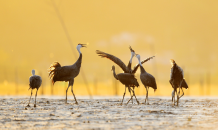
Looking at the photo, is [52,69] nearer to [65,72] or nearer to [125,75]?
[65,72]

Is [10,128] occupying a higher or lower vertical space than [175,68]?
lower

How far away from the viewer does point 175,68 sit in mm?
19312

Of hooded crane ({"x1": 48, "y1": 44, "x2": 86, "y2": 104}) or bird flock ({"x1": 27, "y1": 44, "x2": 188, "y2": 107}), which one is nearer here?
bird flock ({"x1": 27, "y1": 44, "x2": 188, "y2": 107})

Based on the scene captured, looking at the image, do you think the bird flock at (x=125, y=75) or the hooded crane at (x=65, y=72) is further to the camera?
the hooded crane at (x=65, y=72)

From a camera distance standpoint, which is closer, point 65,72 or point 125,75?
point 125,75

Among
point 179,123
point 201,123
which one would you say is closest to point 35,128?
point 179,123

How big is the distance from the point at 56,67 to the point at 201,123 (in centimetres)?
1272

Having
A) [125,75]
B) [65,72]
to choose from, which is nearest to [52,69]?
[65,72]

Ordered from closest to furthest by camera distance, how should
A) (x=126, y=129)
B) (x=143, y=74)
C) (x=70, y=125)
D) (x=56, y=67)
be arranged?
(x=126, y=129)
(x=70, y=125)
(x=143, y=74)
(x=56, y=67)

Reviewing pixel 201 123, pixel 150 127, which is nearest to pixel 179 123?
pixel 201 123

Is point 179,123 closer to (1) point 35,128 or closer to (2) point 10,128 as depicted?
(1) point 35,128

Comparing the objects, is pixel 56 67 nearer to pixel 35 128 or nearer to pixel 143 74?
pixel 143 74

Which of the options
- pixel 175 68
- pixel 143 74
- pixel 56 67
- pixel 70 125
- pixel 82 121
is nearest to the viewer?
pixel 70 125

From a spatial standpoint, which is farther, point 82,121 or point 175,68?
point 175,68
